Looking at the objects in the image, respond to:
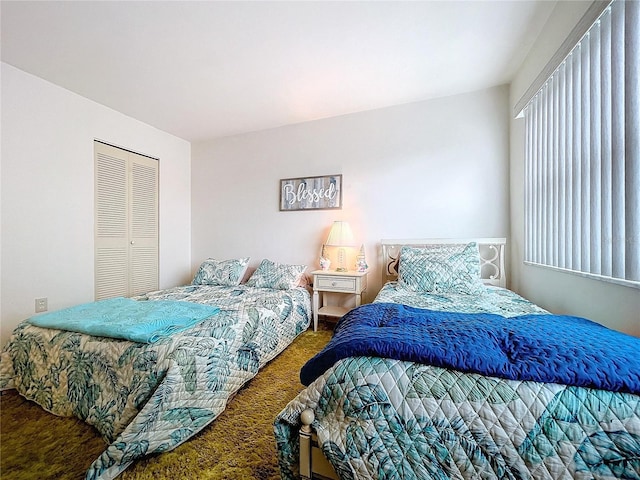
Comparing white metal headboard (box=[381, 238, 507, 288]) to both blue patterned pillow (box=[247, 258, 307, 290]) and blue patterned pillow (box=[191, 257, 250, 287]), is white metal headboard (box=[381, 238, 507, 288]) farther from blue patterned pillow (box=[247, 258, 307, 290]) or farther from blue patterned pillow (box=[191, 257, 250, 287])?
blue patterned pillow (box=[191, 257, 250, 287])

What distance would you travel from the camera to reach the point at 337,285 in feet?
8.82

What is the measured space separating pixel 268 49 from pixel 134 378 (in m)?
2.31

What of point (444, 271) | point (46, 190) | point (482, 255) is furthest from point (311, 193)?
point (46, 190)

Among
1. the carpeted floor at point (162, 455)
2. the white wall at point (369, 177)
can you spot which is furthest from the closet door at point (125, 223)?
the carpeted floor at point (162, 455)

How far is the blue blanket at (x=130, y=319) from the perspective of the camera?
1399mm

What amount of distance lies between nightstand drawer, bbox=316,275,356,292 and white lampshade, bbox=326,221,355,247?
0.38 metres

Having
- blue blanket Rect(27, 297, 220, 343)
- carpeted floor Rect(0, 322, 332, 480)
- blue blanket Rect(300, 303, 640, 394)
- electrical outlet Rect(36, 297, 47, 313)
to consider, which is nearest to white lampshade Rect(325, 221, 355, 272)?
blue blanket Rect(27, 297, 220, 343)

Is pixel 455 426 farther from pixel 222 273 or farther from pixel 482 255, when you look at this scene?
pixel 222 273

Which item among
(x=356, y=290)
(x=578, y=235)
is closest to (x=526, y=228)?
(x=578, y=235)

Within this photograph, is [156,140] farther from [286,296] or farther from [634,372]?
[634,372]

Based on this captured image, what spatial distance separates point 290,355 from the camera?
2.27 meters

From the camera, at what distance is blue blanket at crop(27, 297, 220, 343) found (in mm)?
1399

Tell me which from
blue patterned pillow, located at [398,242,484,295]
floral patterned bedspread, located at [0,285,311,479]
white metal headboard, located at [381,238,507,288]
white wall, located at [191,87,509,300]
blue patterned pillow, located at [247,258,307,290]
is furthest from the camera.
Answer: blue patterned pillow, located at [247,258,307,290]

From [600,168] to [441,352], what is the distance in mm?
1308
